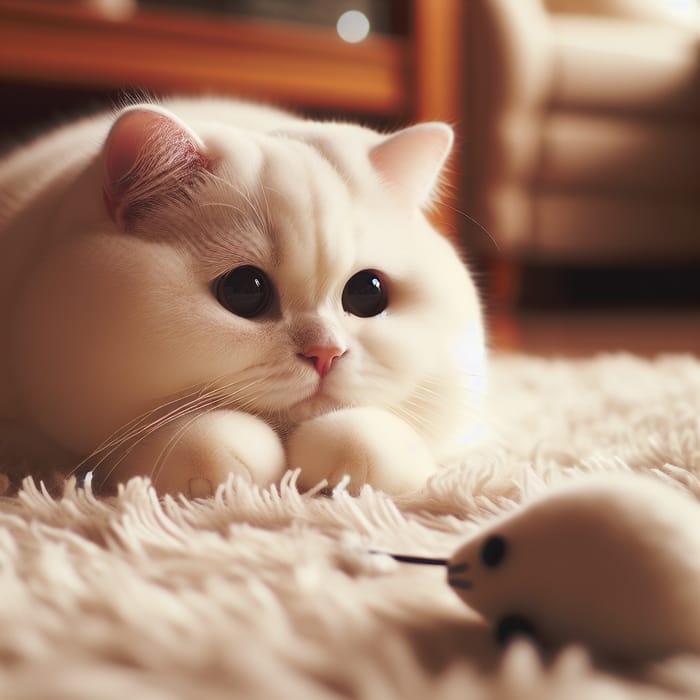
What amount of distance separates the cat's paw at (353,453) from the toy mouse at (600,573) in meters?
0.22

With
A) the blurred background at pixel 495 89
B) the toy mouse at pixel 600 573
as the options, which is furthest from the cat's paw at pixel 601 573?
the blurred background at pixel 495 89

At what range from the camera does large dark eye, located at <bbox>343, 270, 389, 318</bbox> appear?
68cm

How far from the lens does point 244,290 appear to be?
636mm

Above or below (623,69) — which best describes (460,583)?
below

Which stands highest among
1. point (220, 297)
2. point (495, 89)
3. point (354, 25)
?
point (354, 25)

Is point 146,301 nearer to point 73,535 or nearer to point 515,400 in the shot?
point 73,535

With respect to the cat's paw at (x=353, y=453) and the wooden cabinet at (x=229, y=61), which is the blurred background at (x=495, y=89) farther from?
the cat's paw at (x=353, y=453)

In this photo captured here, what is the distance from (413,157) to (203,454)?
352mm

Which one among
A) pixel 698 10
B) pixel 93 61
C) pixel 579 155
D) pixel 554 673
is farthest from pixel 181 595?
pixel 698 10

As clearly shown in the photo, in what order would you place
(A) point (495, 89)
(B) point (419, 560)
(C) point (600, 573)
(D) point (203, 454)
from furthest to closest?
1. (A) point (495, 89)
2. (D) point (203, 454)
3. (B) point (419, 560)
4. (C) point (600, 573)

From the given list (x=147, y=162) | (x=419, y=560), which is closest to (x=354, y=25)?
(x=147, y=162)

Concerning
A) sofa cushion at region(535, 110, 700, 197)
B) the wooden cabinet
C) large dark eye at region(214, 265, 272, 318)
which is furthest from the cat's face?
Answer: sofa cushion at region(535, 110, 700, 197)

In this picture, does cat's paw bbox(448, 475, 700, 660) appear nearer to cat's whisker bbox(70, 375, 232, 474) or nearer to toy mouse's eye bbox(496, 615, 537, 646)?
toy mouse's eye bbox(496, 615, 537, 646)

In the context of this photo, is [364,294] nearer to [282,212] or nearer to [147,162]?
[282,212]
